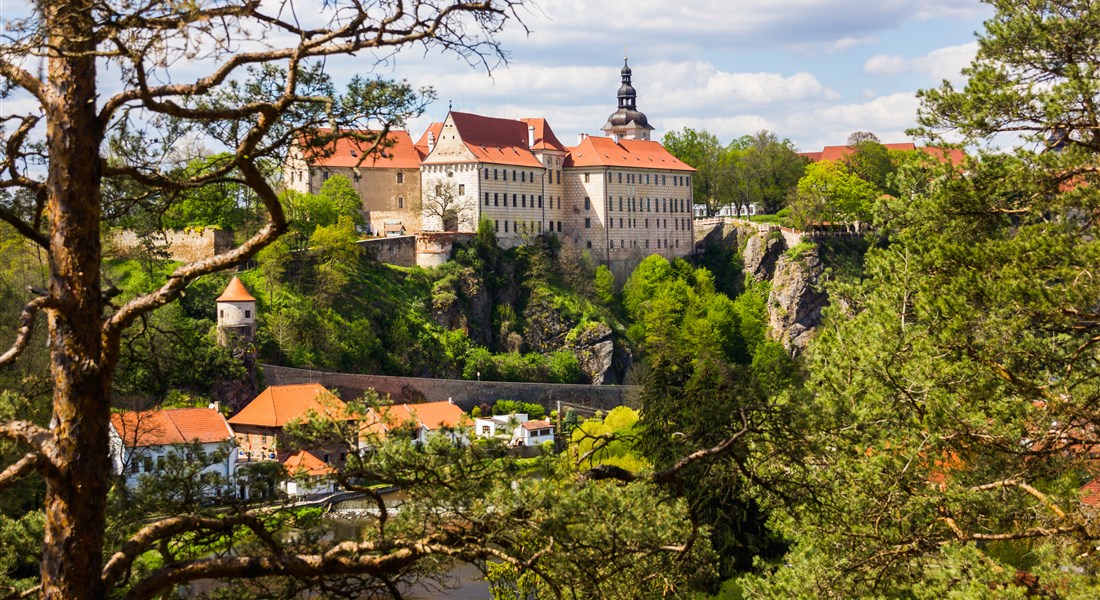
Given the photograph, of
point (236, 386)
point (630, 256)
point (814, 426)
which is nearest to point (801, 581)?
point (814, 426)

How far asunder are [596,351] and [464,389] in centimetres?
949

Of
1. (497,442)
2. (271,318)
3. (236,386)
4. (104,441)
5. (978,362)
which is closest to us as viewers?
(104,441)

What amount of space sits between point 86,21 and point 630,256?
188ft

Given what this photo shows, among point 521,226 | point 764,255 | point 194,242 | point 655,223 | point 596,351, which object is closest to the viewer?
point 194,242

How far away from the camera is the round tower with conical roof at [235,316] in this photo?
131ft

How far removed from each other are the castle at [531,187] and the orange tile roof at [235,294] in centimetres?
984

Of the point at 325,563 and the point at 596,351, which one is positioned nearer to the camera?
the point at 325,563

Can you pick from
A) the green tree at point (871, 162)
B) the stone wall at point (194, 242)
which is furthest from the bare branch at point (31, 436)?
the green tree at point (871, 162)

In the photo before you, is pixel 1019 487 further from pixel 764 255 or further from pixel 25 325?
pixel 764 255

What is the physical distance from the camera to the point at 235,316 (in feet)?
132

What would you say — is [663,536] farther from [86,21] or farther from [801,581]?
[801,581]

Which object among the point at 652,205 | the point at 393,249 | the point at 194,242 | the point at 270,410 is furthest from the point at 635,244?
the point at 270,410

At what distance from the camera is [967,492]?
9586 mm

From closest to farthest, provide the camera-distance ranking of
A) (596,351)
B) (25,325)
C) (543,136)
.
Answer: (25,325) < (596,351) < (543,136)
